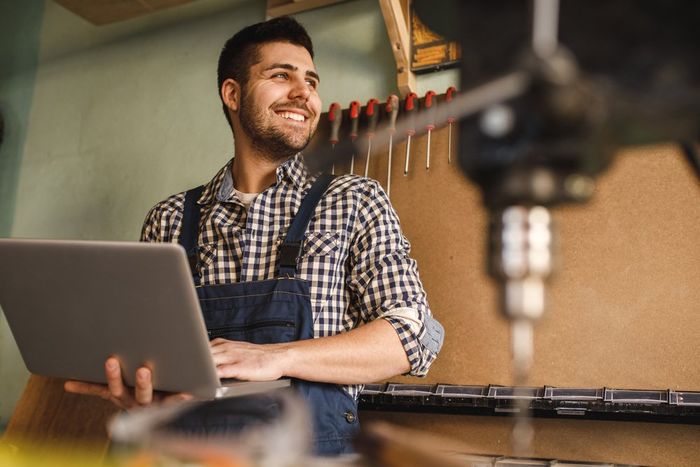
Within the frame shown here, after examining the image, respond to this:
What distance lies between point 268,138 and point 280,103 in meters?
0.11

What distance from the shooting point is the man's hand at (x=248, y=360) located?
1191mm

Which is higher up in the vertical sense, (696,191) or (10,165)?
(10,165)

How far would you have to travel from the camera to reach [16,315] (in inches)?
47.0

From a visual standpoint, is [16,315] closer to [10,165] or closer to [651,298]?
[651,298]

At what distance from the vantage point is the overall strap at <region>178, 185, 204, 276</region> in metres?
1.59

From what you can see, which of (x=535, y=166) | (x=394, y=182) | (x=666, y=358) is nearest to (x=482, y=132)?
(x=535, y=166)

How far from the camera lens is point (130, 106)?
2.71m

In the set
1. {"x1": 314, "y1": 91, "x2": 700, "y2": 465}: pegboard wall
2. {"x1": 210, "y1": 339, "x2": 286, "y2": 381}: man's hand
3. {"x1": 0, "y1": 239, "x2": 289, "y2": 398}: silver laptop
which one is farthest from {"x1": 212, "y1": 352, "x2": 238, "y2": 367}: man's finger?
{"x1": 314, "y1": 91, "x2": 700, "y2": 465}: pegboard wall

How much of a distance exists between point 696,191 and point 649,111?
4.86ft

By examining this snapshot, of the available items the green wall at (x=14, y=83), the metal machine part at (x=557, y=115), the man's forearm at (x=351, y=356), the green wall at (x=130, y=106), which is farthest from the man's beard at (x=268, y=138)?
the green wall at (x=14, y=83)

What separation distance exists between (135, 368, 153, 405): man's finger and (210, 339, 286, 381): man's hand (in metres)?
0.13

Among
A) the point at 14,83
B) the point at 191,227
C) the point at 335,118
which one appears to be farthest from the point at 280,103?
the point at 14,83

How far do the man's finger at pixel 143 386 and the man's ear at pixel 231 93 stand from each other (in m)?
1.04

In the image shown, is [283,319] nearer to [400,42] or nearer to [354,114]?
[354,114]
